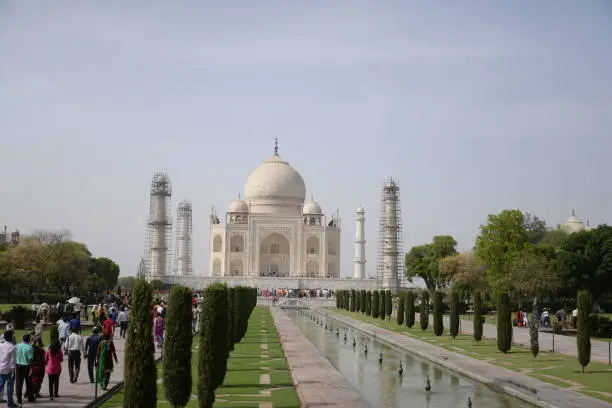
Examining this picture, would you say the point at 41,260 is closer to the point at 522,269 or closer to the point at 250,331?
the point at 250,331

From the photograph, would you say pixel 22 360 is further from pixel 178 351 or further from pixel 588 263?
pixel 588 263

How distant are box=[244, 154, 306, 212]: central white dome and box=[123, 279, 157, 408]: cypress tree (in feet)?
190

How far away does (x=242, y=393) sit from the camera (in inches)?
467

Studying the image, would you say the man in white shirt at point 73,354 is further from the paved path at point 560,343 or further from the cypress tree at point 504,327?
the paved path at point 560,343

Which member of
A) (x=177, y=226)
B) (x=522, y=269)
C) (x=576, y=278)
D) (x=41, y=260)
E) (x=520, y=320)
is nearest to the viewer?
(x=520, y=320)

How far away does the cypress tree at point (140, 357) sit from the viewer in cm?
895

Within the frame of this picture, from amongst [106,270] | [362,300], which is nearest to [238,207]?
[106,270]

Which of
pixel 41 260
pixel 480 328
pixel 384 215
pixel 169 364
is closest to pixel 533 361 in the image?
pixel 480 328

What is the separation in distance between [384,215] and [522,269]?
2790 centimetres

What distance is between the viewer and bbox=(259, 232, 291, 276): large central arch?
6519 centimetres

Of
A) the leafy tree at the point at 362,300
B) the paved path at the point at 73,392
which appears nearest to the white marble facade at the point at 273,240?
the leafy tree at the point at 362,300

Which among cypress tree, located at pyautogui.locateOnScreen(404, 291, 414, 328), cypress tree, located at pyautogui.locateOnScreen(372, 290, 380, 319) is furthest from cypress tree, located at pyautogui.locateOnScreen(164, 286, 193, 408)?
cypress tree, located at pyautogui.locateOnScreen(372, 290, 380, 319)

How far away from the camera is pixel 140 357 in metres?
9.04

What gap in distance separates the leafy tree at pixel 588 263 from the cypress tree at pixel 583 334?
64.9 feet
